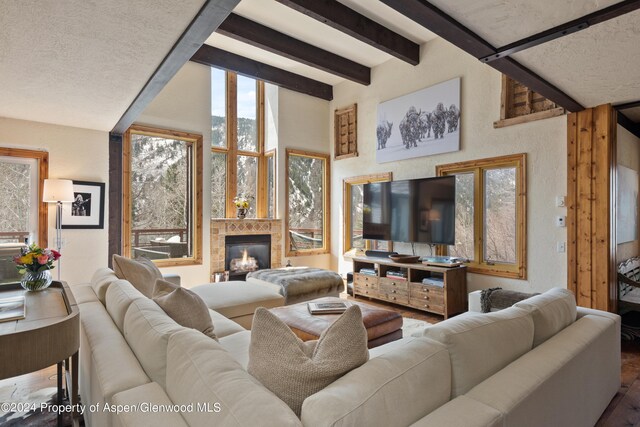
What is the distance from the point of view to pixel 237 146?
615cm

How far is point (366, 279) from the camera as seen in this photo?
535 cm

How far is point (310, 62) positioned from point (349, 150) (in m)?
1.77

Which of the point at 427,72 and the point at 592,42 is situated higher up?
the point at 427,72

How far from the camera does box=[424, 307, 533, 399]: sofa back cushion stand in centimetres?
128

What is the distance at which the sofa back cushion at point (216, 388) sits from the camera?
90 centimetres

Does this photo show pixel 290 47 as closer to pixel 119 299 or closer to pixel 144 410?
pixel 119 299

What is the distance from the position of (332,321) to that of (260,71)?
468 centimetres

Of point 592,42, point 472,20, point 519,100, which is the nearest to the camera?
point 472,20

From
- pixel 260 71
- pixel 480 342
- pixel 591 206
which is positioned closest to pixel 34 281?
pixel 480 342

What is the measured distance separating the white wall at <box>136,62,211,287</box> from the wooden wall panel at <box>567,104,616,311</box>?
4846 millimetres

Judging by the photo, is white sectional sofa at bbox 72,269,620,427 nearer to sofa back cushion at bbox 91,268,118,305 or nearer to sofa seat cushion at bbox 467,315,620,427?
sofa seat cushion at bbox 467,315,620,427

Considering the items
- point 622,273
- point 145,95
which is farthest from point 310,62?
point 622,273

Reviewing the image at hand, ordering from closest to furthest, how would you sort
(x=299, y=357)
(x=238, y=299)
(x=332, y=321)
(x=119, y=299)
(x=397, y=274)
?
1. (x=299, y=357)
2. (x=119, y=299)
3. (x=332, y=321)
4. (x=238, y=299)
5. (x=397, y=274)

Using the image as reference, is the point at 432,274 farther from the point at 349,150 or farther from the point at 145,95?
the point at 145,95
